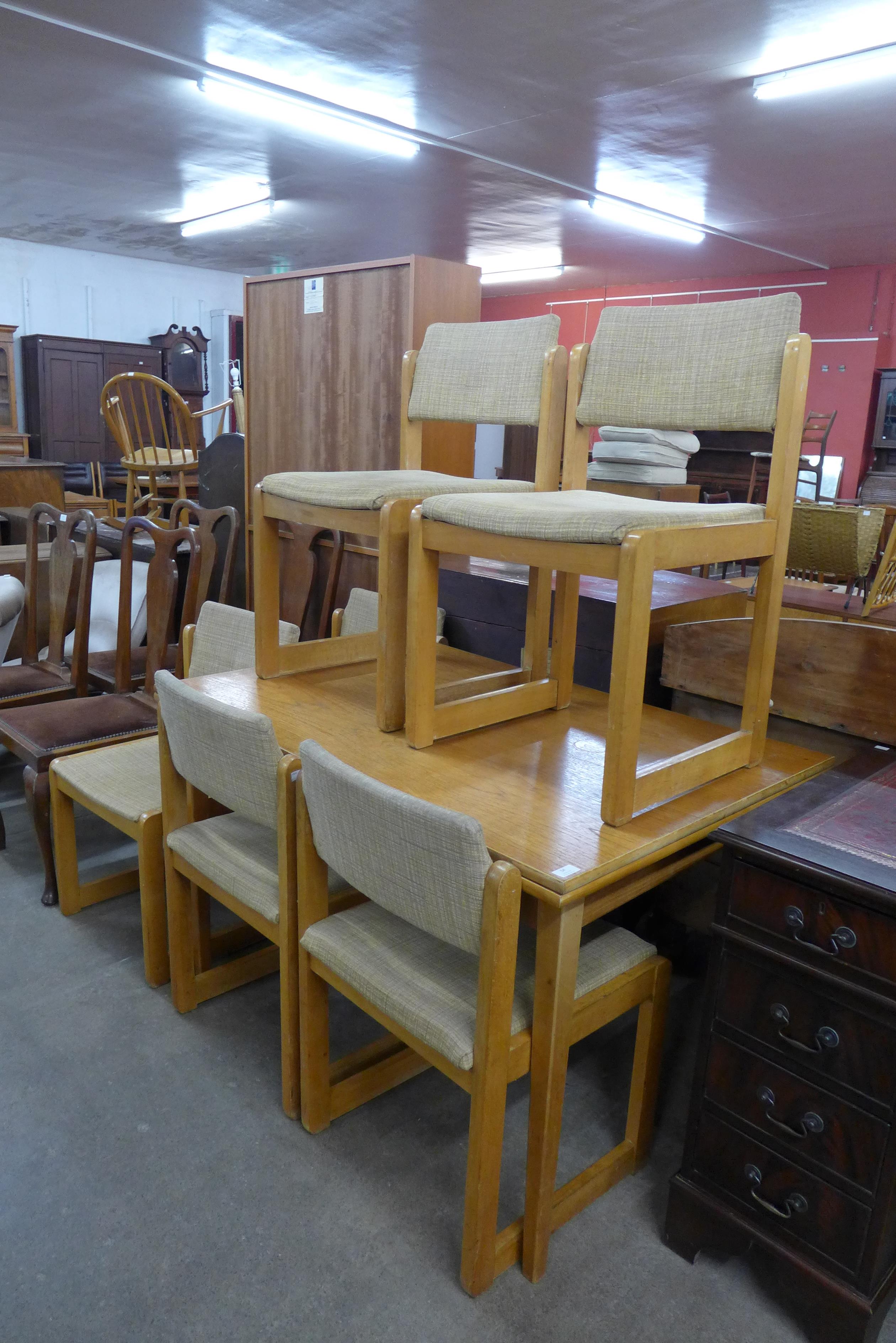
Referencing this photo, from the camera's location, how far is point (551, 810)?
137 cm

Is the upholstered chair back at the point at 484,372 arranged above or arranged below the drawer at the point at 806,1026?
above

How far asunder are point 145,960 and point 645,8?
3672mm

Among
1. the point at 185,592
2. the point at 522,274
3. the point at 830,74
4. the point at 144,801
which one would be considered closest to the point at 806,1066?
the point at 144,801

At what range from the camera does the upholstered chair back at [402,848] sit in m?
1.12

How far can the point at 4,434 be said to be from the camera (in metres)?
7.99

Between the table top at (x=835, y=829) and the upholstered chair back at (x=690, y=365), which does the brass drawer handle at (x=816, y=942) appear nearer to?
the table top at (x=835, y=829)

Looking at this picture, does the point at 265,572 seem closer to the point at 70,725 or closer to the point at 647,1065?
the point at 70,725

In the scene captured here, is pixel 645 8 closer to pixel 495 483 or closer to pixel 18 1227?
pixel 495 483

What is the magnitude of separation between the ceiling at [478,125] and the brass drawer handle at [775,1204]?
3757 millimetres

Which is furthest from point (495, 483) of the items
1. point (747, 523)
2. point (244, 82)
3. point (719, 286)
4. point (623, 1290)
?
point (719, 286)

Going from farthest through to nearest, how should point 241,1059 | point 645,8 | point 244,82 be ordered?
point 244,82 → point 645,8 → point 241,1059

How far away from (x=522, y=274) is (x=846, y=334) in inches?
130

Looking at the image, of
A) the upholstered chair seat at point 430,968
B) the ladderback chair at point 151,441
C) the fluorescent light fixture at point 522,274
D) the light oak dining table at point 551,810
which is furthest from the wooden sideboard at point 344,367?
the fluorescent light fixture at point 522,274

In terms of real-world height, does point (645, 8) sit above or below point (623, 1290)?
above
